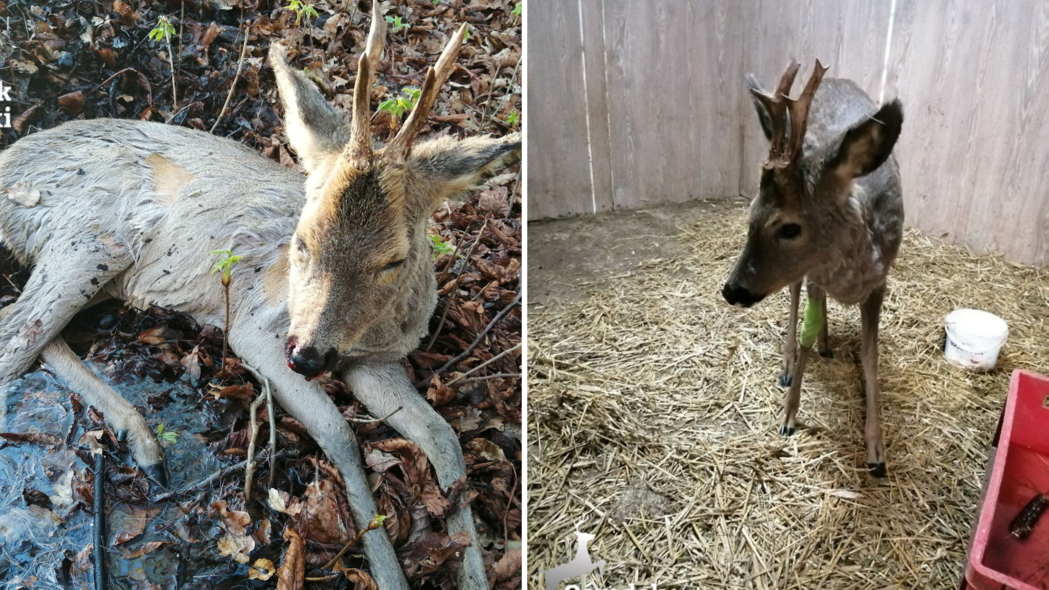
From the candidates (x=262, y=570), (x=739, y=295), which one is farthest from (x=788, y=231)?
(x=262, y=570)

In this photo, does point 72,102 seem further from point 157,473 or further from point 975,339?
point 975,339

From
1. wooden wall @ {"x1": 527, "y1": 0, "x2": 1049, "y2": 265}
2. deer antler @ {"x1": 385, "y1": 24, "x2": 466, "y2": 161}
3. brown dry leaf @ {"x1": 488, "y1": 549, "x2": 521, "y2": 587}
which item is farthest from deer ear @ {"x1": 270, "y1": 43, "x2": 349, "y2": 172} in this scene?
wooden wall @ {"x1": 527, "y1": 0, "x2": 1049, "y2": 265}

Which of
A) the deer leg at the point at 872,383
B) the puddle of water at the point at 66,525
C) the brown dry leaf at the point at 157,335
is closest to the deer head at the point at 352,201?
the brown dry leaf at the point at 157,335

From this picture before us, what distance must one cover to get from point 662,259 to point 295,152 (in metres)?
2.63

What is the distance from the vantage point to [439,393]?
4.68 ft

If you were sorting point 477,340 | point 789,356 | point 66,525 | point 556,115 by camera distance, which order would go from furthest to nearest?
point 556,115, point 789,356, point 477,340, point 66,525

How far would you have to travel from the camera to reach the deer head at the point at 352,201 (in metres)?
1.34

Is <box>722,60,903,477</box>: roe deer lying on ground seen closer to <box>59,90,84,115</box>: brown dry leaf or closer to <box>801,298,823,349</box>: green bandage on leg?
<box>801,298,823,349</box>: green bandage on leg

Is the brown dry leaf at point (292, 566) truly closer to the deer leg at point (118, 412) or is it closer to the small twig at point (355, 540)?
the small twig at point (355, 540)

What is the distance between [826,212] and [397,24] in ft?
4.20

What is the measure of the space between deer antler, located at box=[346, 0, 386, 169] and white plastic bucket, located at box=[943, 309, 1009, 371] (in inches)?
91.6

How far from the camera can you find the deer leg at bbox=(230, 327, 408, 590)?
1.29m

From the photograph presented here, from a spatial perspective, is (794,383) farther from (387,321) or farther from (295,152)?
(295,152)

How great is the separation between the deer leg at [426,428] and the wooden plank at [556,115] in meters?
2.35
